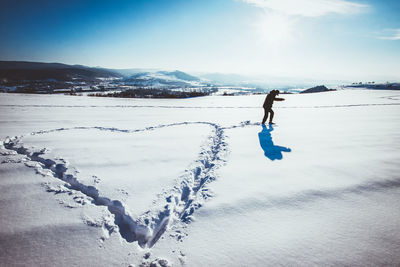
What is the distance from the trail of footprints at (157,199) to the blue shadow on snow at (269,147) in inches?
39.3

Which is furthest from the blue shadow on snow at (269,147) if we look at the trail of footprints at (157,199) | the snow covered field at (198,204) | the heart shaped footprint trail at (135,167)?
the heart shaped footprint trail at (135,167)

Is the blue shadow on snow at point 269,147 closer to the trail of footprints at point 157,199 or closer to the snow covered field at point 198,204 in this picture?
the snow covered field at point 198,204

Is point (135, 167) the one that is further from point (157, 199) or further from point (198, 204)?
point (198, 204)

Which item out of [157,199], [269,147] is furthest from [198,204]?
[269,147]

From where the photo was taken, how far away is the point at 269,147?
439 cm

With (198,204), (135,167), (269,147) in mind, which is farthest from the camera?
(269,147)

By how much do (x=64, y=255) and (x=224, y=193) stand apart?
1.82 metres

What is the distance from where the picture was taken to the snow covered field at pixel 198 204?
160 cm

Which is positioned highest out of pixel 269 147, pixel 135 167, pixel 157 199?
pixel 269 147

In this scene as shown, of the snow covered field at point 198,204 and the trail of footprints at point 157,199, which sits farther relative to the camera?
the trail of footprints at point 157,199

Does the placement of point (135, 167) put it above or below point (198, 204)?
above

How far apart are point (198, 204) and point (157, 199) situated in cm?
56

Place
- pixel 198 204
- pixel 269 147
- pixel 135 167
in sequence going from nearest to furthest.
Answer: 1. pixel 198 204
2. pixel 135 167
3. pixel 269 147

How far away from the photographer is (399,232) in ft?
5.90
